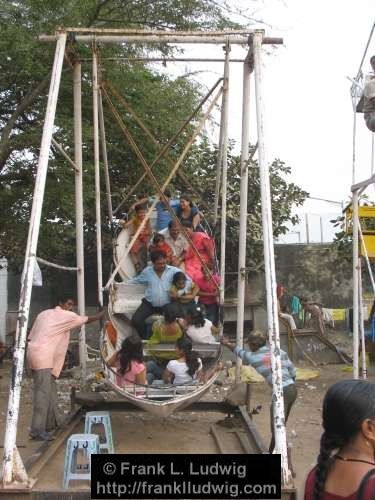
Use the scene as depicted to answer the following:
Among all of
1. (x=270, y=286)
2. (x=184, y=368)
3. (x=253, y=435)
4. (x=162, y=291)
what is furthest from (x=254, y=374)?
(x=270, y=286)

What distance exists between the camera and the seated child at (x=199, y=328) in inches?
277

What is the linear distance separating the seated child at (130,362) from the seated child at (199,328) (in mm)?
640

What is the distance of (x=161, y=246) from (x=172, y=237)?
242 mm

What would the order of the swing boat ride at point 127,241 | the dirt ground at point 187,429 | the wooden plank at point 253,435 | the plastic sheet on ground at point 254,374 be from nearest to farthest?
1. the swing boat ride at point 127,241
2. the wooden plank at point 253,435
3. the dirt ground at point 187,429
4. the plastic sheet on ground at point 254,374

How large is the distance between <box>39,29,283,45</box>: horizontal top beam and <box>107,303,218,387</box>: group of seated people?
281cm

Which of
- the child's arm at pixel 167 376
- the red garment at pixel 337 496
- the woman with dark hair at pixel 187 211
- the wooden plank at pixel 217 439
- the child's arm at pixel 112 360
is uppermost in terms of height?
the woman with dark hair at pixel 187 211

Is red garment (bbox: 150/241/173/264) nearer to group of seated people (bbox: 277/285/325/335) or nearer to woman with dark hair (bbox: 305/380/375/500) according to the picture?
group of seated people (bbox: 277/285/325/335)

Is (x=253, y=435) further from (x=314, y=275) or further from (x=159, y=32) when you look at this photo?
(x=314, y=275)

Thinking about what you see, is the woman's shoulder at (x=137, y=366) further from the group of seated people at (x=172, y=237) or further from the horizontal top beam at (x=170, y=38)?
the horizontal top beam at (x=170, y=38)

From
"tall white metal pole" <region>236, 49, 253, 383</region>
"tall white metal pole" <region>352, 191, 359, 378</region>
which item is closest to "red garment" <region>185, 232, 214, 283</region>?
"tall white metal pole" <region>236, 49, 253, 383</region>

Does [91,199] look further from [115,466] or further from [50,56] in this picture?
[115,466]

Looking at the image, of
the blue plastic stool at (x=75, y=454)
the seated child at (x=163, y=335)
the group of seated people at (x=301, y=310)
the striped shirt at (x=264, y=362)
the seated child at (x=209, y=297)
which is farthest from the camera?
the group of seated people at (x=301, y=310)

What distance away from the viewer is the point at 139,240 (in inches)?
318

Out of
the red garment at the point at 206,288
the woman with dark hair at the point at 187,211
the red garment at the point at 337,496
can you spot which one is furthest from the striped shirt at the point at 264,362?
the red garment at the point at 337,496
